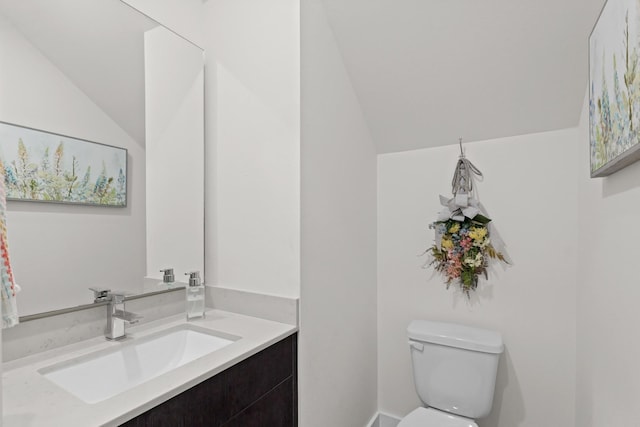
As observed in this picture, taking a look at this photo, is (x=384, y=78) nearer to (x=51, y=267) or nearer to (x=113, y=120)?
(x=113, y=120)

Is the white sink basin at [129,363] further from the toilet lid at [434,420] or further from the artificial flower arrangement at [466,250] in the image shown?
the artificial flower arrangement at [466,250]

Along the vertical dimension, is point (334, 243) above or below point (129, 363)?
above

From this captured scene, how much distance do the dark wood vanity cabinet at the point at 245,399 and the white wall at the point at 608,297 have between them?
3.13 feet

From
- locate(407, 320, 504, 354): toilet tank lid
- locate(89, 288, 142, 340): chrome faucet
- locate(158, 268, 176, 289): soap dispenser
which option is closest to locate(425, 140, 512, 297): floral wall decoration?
locate(407, 320, 504, 354): toilet tank lid

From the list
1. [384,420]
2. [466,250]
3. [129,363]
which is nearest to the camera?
[129,363]

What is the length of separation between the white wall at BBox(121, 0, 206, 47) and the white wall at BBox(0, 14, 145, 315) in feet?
1.49

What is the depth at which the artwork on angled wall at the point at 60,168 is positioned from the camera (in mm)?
963

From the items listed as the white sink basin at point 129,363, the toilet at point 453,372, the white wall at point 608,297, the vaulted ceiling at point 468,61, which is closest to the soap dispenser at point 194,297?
the white sink basin at point 129,363

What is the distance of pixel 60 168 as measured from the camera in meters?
1.06

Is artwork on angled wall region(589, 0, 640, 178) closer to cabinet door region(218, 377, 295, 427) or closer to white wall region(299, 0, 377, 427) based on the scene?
white wall region(299, 0, 377, 427)

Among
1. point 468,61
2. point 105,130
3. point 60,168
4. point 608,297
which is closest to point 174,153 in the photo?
point 105,130

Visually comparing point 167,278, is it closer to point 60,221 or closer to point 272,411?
point 60,221

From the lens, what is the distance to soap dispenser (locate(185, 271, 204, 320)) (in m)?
1.32

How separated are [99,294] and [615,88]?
1.62m
